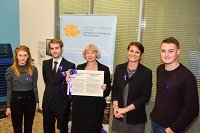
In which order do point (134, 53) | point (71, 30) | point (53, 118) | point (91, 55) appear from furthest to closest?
point (71, 30)
point (53, 118)
point (91, 55)
point (134, 53)

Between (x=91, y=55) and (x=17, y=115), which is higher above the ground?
(x=91, y=55)

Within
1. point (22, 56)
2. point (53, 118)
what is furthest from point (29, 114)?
point (22, 56)

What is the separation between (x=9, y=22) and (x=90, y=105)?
3.33m

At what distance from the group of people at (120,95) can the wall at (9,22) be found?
7.83 ft

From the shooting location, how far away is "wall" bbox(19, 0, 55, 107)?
162 inches

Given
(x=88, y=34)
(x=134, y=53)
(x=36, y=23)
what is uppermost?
(x=36, y=23)

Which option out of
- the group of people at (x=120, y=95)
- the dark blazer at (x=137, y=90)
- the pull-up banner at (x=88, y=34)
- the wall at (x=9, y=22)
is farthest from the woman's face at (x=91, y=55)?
the wall at (x=9, y=22)

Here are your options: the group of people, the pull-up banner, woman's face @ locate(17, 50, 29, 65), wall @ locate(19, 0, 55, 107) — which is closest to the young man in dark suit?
the group of people

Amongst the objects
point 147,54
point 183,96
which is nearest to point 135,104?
point 183,96

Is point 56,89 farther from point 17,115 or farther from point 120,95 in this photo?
point 120,95

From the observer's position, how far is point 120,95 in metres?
2.30

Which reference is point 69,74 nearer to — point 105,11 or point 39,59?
point 105,11

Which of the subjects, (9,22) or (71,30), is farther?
(9,22)

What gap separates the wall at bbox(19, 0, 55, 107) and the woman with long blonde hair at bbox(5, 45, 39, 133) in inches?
60.2
